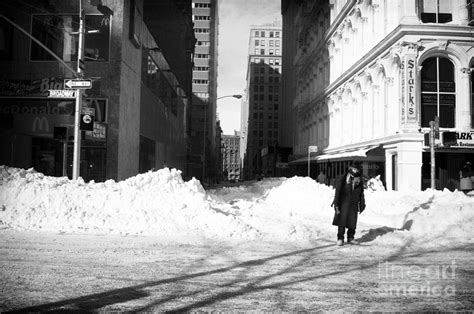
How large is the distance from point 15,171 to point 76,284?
9420 millimetres

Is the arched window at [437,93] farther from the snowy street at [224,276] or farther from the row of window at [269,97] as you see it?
the row of window at [269,97]

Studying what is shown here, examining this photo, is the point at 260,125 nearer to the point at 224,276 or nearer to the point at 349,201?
the point at 349,201

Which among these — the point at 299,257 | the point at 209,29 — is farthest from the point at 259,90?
the point at 299,257

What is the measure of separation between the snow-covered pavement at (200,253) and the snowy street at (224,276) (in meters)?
0.02

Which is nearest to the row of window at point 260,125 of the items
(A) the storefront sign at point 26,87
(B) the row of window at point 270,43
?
(B) the row of window at point 270,43

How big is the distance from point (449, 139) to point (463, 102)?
3.93 meters

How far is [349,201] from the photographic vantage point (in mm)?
9078

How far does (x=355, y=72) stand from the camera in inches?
1330

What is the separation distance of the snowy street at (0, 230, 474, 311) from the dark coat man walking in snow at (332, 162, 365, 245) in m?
0.47

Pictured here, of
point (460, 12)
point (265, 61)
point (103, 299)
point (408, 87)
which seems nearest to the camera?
point (103, 299)

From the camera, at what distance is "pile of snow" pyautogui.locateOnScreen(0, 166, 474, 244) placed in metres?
10.1

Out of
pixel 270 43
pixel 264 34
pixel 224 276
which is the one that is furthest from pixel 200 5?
pixel 224 276

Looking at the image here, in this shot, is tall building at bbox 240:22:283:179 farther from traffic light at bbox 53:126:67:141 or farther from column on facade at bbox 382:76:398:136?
traffic light at bbox 53:126:67:141

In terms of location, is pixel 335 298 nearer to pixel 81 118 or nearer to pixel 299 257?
Result: pixel 299 257
